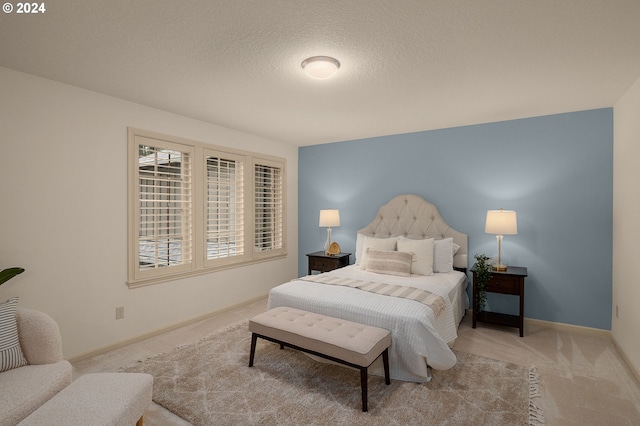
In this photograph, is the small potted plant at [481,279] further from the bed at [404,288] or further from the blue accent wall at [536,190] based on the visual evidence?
the blue accent wall at [536,190]

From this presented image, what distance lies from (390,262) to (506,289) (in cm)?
127

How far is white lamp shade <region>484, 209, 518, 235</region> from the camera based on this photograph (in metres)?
3.62

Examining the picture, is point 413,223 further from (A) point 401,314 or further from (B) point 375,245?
(A) point 401,314

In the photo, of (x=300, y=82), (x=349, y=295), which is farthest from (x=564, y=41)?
(x=349, y=295)

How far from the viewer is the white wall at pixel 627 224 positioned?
2766mm

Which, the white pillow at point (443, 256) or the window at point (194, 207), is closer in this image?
the window at point (194, 207)

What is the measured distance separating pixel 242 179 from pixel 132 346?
238 centimetres

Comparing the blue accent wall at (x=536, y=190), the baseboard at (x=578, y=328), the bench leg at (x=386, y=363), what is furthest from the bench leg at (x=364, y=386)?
the blue accent wall at (x=536, y=190)

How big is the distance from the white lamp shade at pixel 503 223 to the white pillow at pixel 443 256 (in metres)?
0.51

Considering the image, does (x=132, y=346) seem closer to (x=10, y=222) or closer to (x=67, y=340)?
(x=67, y=340)

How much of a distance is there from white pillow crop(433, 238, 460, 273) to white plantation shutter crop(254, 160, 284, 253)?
2.44 meters

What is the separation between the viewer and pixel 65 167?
291cm

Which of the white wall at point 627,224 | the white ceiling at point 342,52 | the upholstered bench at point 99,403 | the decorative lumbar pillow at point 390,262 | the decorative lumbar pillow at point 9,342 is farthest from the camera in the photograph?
the decorative lumbar pillow at point 390,262

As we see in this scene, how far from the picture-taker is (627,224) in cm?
301
